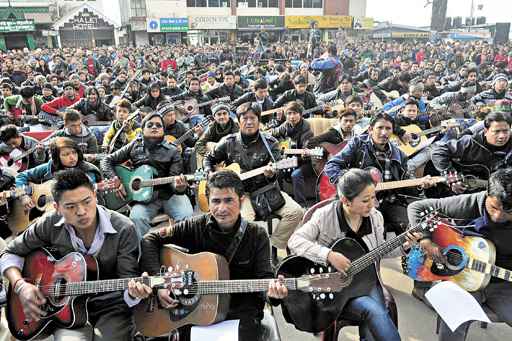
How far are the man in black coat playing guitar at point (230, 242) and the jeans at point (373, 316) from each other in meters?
0.61

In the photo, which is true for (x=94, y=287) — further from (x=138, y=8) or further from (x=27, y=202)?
(x=138, y=8)

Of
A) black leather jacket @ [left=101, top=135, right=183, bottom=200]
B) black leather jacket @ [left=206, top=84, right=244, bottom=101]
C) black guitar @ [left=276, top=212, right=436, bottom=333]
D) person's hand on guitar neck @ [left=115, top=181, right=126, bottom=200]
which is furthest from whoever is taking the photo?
black leather jacket @ [left=206, top=84, right=244, bottom=101]

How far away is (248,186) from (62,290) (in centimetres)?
243

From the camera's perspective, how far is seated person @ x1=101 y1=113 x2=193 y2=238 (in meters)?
4.67

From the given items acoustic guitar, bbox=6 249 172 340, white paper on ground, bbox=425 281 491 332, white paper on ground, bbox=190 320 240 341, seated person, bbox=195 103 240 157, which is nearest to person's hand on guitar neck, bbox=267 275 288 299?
white paper on ground, bbox=190 320 240 341

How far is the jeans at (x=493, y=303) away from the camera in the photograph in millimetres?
2773

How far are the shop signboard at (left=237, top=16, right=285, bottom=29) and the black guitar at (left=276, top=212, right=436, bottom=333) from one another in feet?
119

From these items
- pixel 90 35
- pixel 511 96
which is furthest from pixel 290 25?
pixel 511 96

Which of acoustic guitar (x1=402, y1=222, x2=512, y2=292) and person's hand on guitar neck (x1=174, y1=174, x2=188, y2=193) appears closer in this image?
acoustic guitar (x1=402, y1=222, x2=512, y2=292)

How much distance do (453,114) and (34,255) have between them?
682 centimetres

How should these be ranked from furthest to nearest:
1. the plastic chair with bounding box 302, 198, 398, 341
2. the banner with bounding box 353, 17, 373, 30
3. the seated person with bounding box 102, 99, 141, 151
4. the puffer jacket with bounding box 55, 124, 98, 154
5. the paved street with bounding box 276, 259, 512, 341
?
1. the banner with bounding box 353, 17, 373, 30
2. the seated person with bounding box 102, 99, 141, 151
3. the puffer jacket with bounding box 55, 124, 98, 154
4. the paved street with bounding box 276, 259, 512, 341
5. the plastic chair with bounding box 302, 198, 398, 341

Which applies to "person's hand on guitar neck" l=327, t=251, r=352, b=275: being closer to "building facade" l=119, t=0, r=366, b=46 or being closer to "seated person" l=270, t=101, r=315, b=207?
"seated person" l=270, t=101, r=315, b=207

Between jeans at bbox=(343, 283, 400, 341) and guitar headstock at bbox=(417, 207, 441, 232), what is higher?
guitar headstock at bbox=(417, 207, 441, 232)

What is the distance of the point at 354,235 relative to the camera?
2.86 meters
